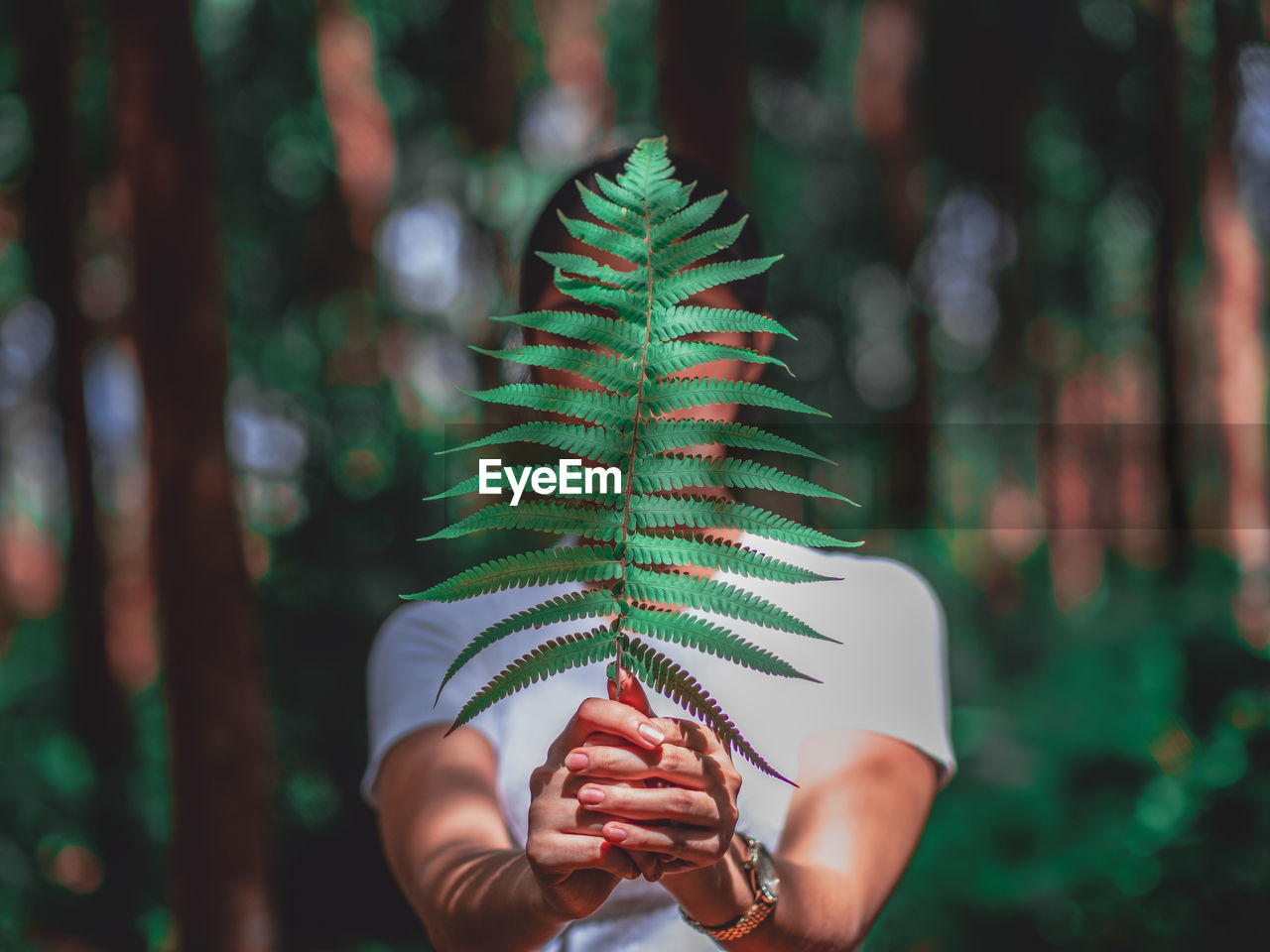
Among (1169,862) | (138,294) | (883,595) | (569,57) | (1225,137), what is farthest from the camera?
(569,57)

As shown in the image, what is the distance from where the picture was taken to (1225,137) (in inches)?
324

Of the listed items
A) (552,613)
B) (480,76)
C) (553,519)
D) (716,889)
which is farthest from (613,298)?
(480,76)

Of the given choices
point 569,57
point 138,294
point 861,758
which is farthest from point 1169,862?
point 569,57

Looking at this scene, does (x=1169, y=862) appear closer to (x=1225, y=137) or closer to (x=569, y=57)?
(x=1225, y=137)

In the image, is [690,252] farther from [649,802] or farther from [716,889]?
[716,889]

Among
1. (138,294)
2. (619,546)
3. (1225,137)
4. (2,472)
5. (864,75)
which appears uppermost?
(864,75)

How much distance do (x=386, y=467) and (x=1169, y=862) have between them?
575 cm

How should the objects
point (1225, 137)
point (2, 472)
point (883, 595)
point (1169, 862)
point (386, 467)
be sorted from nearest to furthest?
point (883, 595) → point (1169, 862) → point (386, 467) → point (1225, 137) → point (2, 472)

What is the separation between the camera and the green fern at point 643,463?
97 cm

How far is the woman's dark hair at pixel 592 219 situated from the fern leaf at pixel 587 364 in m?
0.44

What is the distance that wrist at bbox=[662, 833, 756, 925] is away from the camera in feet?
3.70

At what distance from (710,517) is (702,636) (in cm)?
14

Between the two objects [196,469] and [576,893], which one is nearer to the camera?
[576,893]

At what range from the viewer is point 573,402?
1018mm
